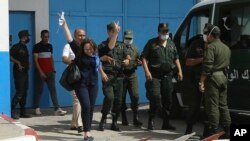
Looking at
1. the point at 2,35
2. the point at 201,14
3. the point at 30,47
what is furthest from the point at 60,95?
the point at 201,14

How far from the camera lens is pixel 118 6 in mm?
12078

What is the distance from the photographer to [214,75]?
724 cm

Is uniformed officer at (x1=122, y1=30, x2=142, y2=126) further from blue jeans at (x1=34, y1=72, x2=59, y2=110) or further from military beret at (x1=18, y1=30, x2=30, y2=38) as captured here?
military beret at (x1=18, y1=30, x2=30, y2=38)

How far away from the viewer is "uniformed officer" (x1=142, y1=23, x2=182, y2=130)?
8.35 meters

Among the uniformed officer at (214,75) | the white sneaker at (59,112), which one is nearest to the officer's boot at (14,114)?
the white sneaker at (59,112)

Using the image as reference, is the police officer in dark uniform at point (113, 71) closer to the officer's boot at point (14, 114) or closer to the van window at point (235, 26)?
the van window at point (235, 26)

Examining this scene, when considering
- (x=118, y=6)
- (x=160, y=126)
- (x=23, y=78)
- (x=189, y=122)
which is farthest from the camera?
(x=118, y=6)

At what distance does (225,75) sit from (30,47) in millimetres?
5082

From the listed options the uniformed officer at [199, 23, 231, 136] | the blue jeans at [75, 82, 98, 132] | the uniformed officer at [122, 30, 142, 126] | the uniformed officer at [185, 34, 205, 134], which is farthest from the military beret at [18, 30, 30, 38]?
the uniformed officer at [199, 23, 231, 136]

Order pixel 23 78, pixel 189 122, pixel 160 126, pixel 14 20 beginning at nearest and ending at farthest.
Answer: pixel 189 122 → pixel 160 126 → pixel 23 78 → pixel 14 20

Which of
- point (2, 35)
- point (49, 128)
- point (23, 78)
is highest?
point (2, 35)

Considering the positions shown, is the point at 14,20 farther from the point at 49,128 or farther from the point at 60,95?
the point at 49,128

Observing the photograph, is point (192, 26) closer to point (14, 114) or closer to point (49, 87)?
point (49, 87)

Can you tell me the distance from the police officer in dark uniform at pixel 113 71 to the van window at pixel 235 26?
1704mm
